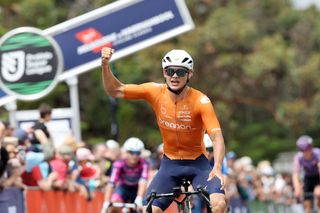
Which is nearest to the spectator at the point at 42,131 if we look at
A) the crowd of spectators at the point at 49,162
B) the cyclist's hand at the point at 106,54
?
the crowd of spectators at the point at 49,162

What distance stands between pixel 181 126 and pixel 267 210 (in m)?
19.0

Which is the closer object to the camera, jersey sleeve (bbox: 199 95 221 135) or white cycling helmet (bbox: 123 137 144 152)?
jersey sleeve (bbox: 199 95 221 135)

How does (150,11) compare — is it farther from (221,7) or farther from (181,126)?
(221,7)

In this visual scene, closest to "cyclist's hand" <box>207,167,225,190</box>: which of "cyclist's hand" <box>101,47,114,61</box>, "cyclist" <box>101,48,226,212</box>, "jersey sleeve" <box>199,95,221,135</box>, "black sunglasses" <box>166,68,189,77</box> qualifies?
"cyclist" <box>101,48,226,212</box>

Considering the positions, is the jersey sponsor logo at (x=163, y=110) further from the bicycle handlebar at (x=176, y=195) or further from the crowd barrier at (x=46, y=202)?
the crowd barrier at (x=46, y=202)

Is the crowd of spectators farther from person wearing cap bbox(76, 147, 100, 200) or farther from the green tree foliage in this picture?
the green tree foliage

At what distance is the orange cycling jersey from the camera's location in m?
13.8

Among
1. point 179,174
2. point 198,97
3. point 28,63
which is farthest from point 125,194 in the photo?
point 198,97

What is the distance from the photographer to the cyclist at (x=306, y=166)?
893 inches

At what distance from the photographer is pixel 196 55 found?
6169 cm

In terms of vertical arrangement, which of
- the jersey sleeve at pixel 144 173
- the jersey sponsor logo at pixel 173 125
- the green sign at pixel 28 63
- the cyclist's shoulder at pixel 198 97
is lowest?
the jersey sleeve at pixel 144 173

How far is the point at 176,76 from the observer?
13594 mm

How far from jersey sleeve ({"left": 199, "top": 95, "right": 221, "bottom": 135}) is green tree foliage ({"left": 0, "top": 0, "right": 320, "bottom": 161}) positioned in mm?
44074

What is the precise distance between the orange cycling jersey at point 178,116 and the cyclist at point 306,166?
8.74 metres
